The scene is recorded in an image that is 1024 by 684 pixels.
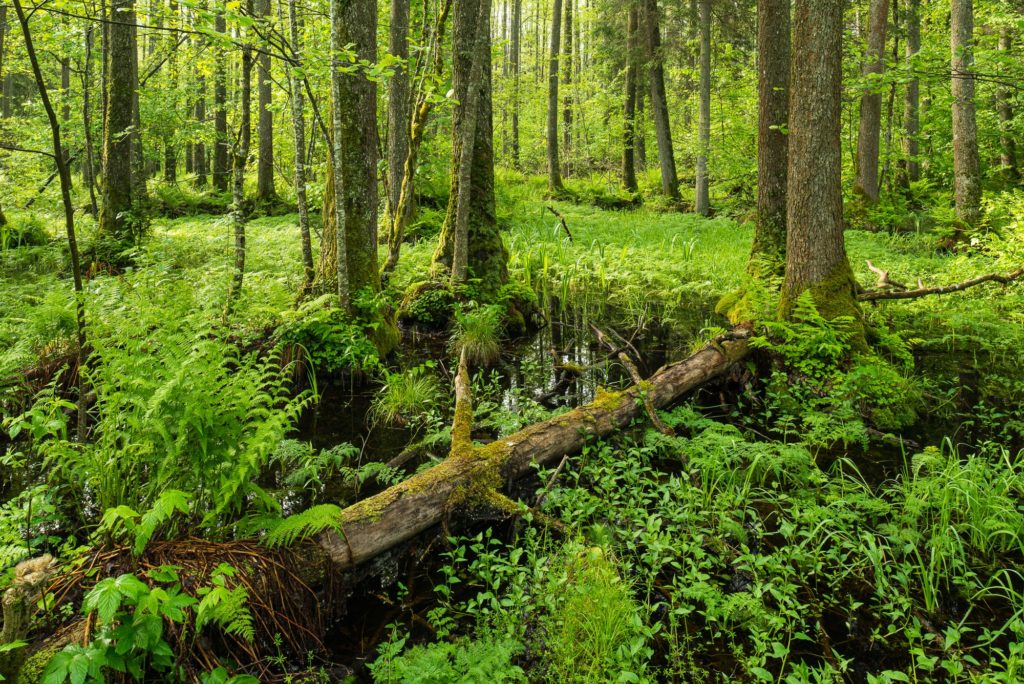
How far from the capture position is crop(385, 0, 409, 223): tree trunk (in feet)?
37.6

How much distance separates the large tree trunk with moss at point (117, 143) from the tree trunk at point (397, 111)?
15.6 ft

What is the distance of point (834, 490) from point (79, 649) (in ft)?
14.0

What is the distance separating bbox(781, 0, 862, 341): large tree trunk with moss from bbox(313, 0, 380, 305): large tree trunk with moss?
506 cm

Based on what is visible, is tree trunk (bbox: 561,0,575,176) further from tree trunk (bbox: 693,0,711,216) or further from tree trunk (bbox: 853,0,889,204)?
tree trunk (bbox: 853,0,889,204)

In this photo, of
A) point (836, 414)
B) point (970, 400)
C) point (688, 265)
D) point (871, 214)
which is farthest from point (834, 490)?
point (871, 214)

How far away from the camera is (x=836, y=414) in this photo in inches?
205

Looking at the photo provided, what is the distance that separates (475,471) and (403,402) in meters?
2.26

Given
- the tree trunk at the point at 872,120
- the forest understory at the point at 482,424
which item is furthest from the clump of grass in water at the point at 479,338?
the tree trunk at the point at 872,120

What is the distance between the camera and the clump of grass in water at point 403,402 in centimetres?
598

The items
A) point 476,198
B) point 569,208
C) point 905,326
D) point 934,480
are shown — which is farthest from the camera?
point 569,208

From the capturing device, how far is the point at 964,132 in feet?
39.8

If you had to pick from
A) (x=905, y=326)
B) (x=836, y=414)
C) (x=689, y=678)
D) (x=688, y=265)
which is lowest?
(x=689, y=678)

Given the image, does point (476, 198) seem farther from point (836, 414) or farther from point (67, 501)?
point (67, 501)

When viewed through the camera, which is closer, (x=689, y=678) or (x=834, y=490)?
(x=689, y=678)
